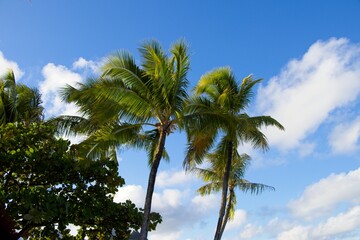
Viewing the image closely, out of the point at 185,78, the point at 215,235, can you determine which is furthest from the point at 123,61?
the point at 215,235

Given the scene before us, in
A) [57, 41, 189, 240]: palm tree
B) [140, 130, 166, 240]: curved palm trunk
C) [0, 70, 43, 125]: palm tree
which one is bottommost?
[140, 130, 166, 240]: curved palm trunk

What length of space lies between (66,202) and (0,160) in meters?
2.88

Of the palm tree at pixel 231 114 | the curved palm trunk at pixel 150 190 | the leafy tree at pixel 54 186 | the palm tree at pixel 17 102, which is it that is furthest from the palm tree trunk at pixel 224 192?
the palm tree at pixel 17 102

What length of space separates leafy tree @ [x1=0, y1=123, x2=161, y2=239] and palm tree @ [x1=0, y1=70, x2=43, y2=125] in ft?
8.80

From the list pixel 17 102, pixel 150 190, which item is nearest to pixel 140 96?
pixel 150 190

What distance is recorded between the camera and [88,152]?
15953 millimetres

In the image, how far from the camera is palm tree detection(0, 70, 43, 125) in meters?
19.2

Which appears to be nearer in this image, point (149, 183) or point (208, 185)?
point (149, 183)

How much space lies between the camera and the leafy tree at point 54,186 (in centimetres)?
1515

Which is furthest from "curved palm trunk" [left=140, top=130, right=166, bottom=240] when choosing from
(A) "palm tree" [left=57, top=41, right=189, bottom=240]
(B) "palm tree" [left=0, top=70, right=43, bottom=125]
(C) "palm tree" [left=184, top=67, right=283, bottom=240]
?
(B) "palm tree" [left=0, top=70, right=43, bottom=125]

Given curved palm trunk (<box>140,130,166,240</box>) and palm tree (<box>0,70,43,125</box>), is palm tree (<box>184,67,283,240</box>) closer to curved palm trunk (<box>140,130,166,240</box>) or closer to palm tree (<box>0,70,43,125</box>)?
curved palm trunk (<box>140,130,166,240</box>)

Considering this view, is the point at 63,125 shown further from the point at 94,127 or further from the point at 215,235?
the point at 215,235

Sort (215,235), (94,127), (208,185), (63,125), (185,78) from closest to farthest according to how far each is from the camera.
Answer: (185,78) < (94,127) < (63,125) < (215,235) < (208,185)

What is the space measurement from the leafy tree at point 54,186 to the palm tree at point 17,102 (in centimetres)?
268
